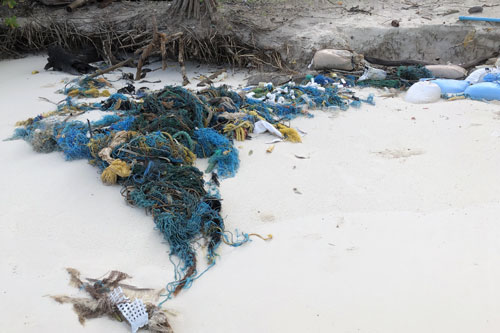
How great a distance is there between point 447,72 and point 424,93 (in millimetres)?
995

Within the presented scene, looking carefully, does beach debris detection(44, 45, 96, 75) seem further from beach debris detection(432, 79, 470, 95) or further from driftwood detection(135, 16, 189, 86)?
beach debris detection(432, 79, 470, 95)

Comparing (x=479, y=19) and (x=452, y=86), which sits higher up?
(x=479, y=19)

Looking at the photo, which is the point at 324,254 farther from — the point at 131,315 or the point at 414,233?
the point at 131,315

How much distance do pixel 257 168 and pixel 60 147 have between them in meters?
2.11

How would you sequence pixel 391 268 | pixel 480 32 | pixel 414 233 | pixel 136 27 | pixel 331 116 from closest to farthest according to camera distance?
pixel 391 268
pixel 414 233
pixel 331 116
pixel 480 32
pixel 136 27

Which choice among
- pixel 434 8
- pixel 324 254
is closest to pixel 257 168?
pixel 324 254

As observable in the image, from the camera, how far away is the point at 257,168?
4078mm

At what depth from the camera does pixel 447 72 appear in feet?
20.0

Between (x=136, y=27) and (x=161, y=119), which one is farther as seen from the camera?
(x=136, y=27)

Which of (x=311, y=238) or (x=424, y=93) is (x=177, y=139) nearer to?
(x=311, y=238)

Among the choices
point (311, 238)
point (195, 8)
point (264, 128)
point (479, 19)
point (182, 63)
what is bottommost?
point (311, 238)

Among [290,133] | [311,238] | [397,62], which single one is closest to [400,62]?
[397,62]

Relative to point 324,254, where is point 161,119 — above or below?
above

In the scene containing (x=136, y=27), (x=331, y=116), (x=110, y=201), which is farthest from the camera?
(x=136, y=27)
